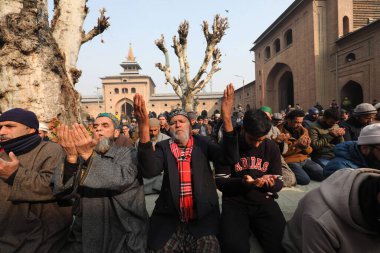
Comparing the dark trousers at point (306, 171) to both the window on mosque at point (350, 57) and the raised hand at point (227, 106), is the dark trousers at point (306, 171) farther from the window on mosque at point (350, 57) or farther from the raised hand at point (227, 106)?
the window on mosque at point (350, 57)

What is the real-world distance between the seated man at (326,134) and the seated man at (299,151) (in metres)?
0.27

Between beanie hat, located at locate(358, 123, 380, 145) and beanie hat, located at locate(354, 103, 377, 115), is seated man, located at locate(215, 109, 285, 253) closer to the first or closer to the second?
beanie hat, located at locate(358, 123, 380, 145)

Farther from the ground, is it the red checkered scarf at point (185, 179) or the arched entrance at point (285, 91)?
the arched entrance at point (285, 91)

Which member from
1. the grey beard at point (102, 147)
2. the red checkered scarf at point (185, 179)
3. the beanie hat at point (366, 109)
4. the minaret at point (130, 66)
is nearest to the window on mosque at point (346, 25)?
the beanie hat at point (366, 109)

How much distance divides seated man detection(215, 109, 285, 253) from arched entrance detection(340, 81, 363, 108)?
20.0 meters

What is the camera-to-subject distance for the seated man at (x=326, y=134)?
4.73m

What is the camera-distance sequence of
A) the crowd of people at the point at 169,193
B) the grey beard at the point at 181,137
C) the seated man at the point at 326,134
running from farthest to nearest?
the seated man at the point at 326,134 → the grey beard at the point at 181,137 → the crowd of people at the point at 169,193

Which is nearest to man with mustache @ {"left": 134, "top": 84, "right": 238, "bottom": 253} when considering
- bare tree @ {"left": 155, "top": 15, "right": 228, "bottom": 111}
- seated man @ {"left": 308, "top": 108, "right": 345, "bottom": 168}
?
seated man @ {"left": 308, "top": 108, "right": 345, "bottom": 168}

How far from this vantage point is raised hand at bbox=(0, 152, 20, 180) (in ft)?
6.14

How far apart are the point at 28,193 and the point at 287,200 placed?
11.2 ft

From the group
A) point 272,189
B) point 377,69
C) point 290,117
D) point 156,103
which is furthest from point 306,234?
point 156,103

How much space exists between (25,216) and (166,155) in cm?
134

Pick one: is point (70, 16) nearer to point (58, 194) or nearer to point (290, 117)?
point (58, 194)

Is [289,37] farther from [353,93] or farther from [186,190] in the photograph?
[186,190]
